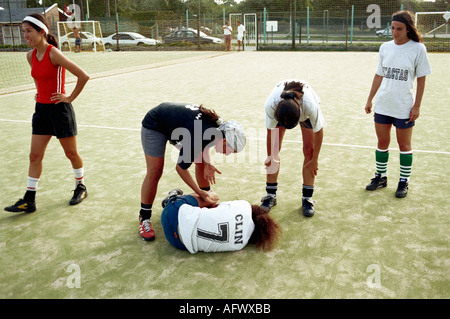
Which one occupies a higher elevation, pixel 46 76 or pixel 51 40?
pixel 51 40

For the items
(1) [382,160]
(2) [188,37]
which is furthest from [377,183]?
(2) [188,37]

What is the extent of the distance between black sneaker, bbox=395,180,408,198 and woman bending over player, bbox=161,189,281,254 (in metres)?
1.74

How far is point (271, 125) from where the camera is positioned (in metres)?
4.24

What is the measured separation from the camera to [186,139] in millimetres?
3523

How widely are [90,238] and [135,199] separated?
0.97 m

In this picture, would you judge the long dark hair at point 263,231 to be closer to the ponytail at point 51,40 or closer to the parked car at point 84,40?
the ponytail at point 51,40

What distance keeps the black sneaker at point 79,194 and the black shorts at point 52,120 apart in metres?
0.63

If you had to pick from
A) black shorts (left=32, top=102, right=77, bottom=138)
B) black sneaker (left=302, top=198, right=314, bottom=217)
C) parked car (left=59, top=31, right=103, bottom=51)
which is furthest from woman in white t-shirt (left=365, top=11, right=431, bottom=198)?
parked car (left=59, top=31, right=103, bottom=51)

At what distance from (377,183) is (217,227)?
233cm

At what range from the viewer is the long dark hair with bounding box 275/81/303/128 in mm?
3594

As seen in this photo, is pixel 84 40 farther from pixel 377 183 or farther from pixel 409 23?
pixel 409 23

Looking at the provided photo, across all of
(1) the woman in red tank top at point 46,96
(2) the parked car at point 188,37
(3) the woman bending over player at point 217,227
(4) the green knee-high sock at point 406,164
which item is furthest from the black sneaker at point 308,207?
(2) the parked car at point 188,37

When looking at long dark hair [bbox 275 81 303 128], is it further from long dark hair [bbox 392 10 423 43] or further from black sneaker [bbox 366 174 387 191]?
black sneaker [bbox 366 174 387 191]
